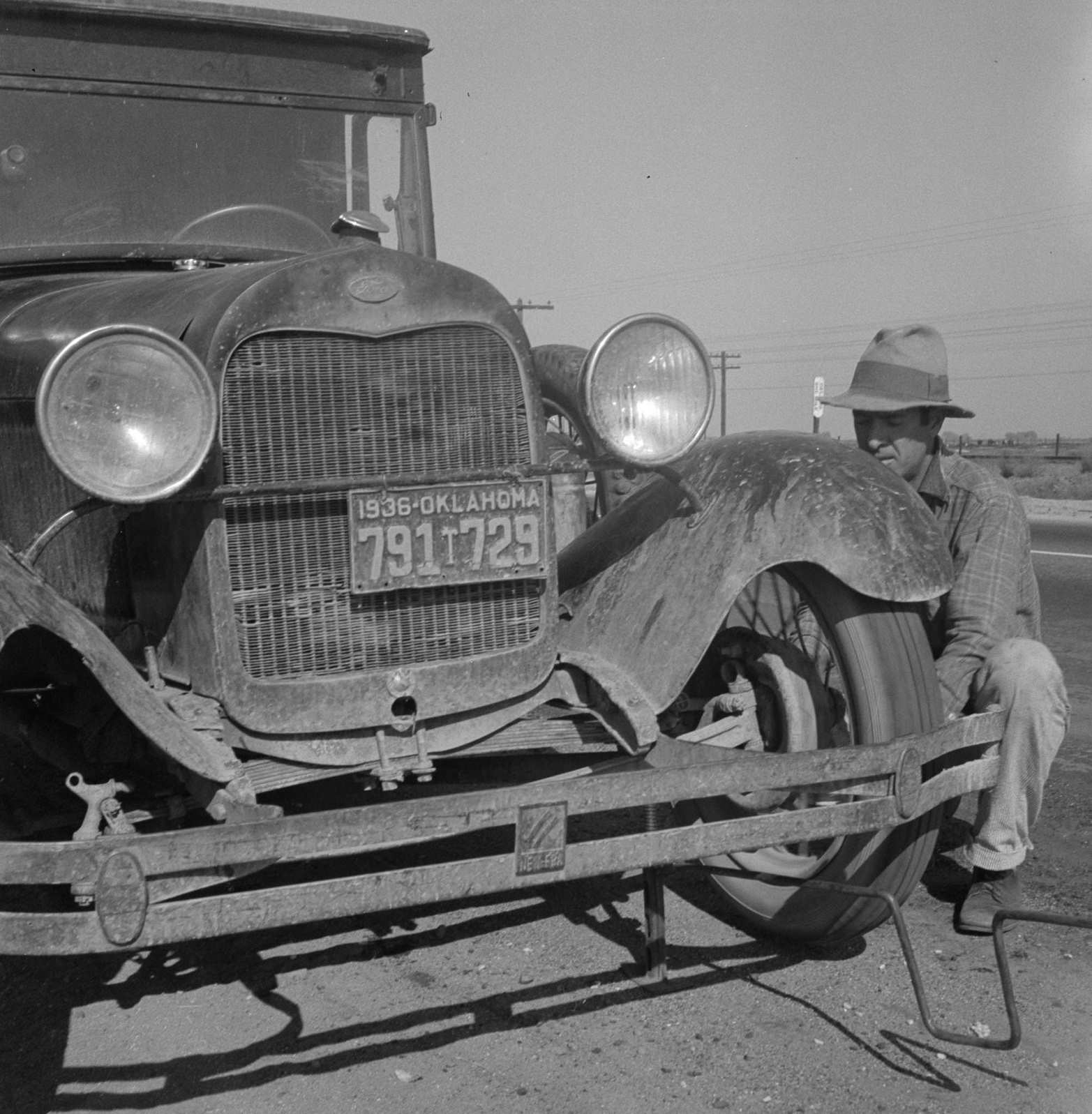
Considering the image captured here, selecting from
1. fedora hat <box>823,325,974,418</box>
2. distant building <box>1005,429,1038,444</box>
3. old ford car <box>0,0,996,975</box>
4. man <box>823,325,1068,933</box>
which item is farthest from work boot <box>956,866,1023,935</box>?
distant building <box>1005,429,1038,444</box>

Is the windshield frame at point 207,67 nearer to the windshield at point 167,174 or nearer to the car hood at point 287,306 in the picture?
the windshield at point 167,174

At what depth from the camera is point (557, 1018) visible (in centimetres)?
299

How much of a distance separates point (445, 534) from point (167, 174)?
1.80 meters

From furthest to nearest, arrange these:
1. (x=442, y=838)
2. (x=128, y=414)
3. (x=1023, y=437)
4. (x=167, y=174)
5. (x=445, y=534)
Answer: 1. (x=1023, y=437)
2. (x=167, y=174)
3. (x=445, y=534)
4. (x=442, y=838)
5. (x=128, y=414)

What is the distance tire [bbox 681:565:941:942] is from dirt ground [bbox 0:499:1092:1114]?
135mm

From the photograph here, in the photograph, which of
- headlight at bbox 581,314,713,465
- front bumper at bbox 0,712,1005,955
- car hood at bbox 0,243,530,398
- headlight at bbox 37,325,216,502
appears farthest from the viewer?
headlight at bbox 581,314,713,465

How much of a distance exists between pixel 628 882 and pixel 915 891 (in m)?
0.77

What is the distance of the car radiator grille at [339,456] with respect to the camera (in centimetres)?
263

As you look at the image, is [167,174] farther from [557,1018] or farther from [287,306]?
[557,1018]

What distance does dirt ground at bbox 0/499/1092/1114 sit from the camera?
2.65 metres

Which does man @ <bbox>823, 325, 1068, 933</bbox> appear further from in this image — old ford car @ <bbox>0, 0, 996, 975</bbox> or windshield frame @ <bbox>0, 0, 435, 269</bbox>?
windshield frame @ <bbox>0, 0, 435, 269</bbox>

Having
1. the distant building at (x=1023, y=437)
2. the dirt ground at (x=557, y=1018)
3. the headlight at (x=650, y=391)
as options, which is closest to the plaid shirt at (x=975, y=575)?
the dirt ground at (x=557, y=1018)

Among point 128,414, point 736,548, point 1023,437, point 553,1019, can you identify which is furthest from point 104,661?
point 1023,437

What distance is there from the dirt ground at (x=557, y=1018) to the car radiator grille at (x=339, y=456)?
815 millimetres
